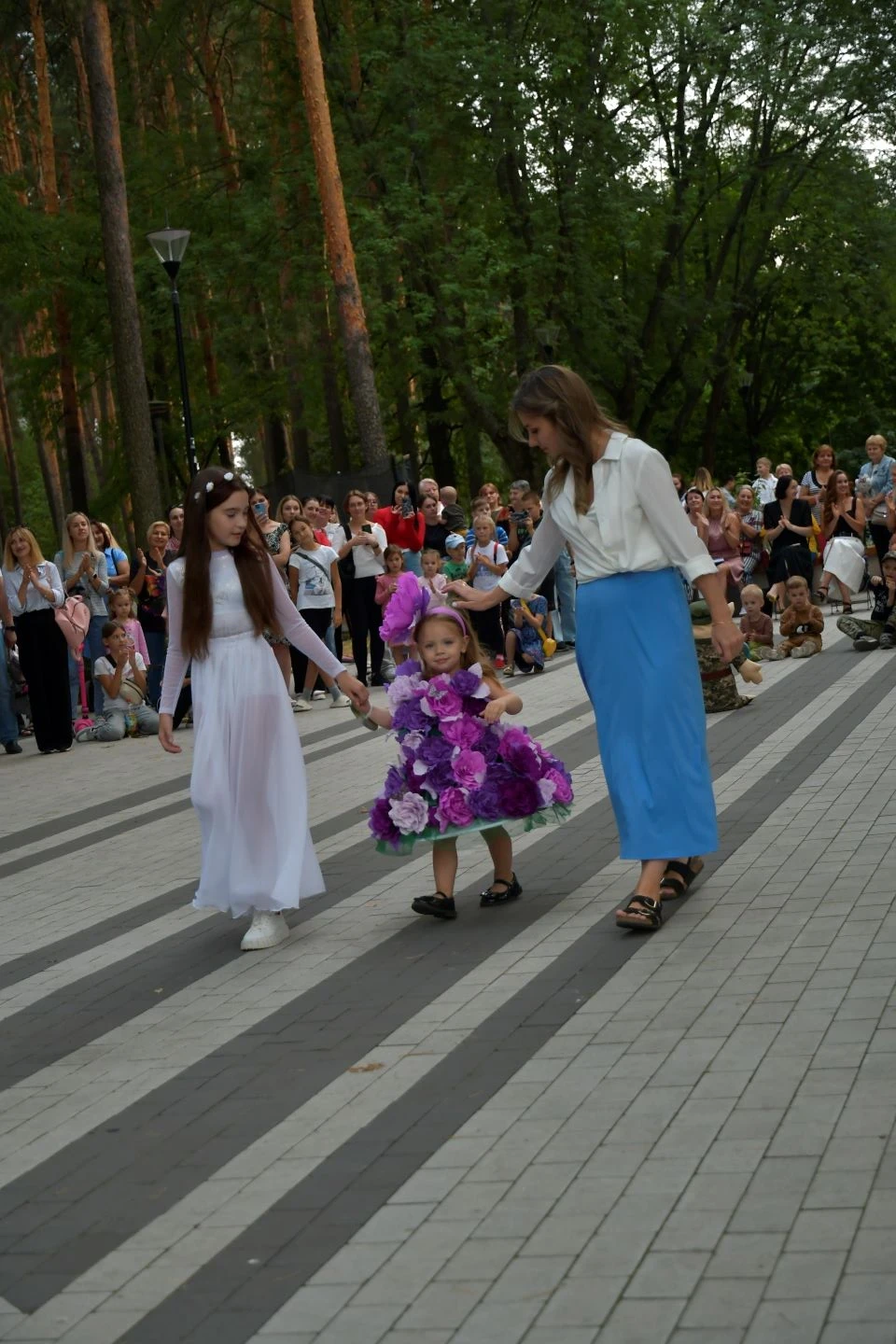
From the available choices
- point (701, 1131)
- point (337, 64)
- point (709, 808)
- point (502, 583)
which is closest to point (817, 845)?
point (709, 808)

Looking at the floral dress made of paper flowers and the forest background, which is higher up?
the forest background

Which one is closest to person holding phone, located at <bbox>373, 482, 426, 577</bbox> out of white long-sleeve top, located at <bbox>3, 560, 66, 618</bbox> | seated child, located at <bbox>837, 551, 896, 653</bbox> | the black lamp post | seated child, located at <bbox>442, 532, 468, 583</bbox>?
seated child, located at <bbox>442, 532, 468, 583</bbox>

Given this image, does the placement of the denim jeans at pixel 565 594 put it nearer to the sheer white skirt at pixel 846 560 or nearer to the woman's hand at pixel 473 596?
the sheer white skirt at pixel 846 560

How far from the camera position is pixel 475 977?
689 centimetres

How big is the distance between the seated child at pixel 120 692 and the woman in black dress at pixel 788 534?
24.2 feet

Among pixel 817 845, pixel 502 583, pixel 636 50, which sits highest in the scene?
pixel 636 50

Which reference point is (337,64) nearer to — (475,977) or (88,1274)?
(475,977)

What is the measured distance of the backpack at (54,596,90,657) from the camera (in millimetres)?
17984

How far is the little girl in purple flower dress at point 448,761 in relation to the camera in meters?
7.96

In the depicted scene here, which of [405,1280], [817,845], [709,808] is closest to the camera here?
[405,1280]

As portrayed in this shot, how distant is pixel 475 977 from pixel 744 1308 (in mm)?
3152

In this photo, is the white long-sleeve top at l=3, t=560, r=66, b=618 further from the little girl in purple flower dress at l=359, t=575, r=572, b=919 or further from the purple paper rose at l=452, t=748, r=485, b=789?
the purple paper rose at l=452, t=748, r=485, b=789

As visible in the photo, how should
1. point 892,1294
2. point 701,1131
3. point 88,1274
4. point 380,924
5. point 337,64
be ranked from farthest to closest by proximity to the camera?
point 337,64 → point 380,924 → point 701,1131 → point 88,1274 → point 892,1294

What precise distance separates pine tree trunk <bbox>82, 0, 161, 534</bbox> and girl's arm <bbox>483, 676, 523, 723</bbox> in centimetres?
1715
